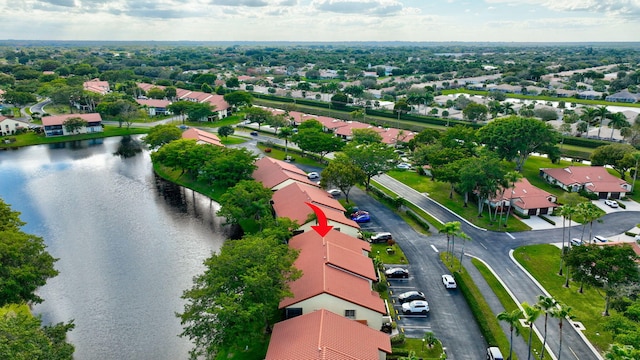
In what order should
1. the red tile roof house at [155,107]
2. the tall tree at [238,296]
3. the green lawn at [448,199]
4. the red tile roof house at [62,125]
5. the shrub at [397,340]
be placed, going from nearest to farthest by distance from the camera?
the tall tree at [238,296], the shrub at [397,340], the green lawn at [448,199], the red tile roof house at [62,125], the red tile roof house at [155,107]

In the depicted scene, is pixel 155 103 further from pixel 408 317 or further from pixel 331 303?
pixel 408 317

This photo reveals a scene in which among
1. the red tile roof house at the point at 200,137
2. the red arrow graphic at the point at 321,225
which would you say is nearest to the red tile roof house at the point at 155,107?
the red tile roof house at the point at 200,137

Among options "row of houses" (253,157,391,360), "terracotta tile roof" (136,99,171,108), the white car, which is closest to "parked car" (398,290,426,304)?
"row of houses" (253,157,391,360)

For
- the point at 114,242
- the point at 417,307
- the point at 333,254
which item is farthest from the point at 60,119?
the point at 417,307

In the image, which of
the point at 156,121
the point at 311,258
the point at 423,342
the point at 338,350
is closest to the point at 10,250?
the point at 311,258

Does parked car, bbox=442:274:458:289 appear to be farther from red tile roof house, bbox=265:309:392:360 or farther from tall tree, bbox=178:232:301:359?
tall tree, bbox=178:232:301:359

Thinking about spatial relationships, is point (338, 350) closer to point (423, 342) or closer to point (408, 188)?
point (423, 342)

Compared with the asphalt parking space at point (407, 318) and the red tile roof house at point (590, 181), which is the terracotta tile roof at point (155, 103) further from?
the red tile roof house at point (590, 181)
